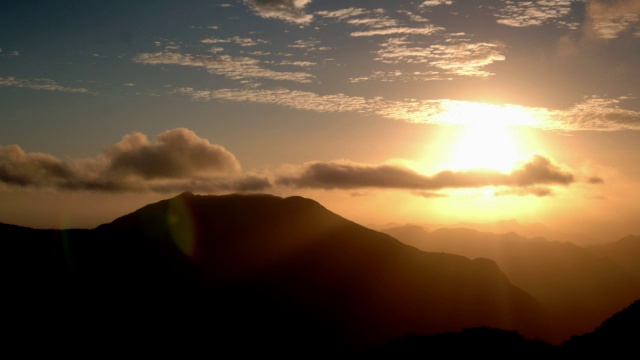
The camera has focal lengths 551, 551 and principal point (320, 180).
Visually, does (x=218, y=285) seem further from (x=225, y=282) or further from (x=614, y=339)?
(x=614, y=339)

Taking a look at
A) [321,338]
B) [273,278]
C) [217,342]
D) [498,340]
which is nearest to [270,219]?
[273,278]

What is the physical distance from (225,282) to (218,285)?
3458 millimetres

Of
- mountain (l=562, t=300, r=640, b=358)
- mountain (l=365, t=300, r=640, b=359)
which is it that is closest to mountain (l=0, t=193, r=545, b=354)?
mountain (l=365, t=300, r=640, b=359)

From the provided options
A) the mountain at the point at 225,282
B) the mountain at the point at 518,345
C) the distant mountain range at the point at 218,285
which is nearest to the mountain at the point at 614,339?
the mountain at the point at 518,345

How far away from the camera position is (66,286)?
12331 centimetres

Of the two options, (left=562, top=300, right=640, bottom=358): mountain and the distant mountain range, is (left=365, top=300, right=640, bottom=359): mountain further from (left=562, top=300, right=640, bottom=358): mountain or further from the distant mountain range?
the distant mountain range

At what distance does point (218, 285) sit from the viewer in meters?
157

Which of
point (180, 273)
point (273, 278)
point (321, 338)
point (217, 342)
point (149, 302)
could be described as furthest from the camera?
point (273, 278)

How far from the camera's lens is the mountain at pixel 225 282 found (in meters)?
121

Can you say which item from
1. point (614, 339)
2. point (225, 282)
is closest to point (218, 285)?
point (225, 282)

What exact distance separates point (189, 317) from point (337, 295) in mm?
58558

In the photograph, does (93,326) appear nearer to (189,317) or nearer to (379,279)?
(189,317)

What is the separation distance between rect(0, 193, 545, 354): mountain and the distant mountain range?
1.25 ft

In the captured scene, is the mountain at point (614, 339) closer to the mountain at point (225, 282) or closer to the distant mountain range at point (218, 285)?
the distant mountain range at point (218, 285)
